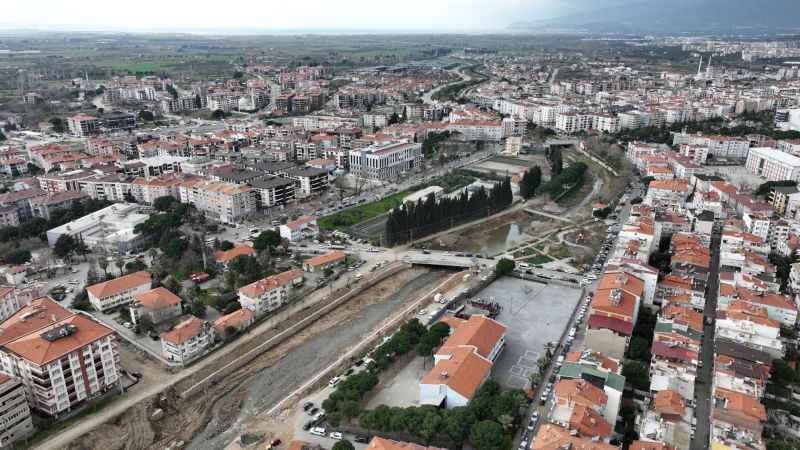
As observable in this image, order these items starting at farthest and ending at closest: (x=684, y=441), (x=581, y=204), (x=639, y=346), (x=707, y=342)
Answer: (x=581, y=204), (x=707, y=342), (x=639, y=346), (x=684, y=441)

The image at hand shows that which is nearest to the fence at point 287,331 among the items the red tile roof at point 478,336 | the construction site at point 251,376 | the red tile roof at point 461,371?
the construction site at point 251,376

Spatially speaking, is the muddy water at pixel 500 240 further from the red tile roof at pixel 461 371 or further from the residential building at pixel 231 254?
the red tile roof at pixel 461 371

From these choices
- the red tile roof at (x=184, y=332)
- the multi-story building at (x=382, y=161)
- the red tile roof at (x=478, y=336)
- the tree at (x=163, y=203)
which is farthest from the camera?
the multi-story building at (x=382, y=161)

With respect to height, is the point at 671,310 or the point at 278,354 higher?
the point at 671,310

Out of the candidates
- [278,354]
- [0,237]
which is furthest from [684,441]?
[0,237]

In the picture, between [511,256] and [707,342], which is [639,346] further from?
[511,256]

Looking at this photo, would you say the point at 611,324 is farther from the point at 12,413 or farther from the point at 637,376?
the point at 12,413
